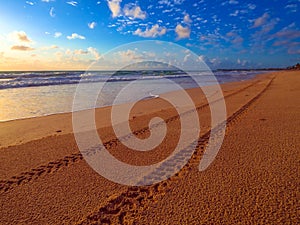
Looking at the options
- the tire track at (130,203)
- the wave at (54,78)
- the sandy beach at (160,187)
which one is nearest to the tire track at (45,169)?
the sandy beach at (160,187)

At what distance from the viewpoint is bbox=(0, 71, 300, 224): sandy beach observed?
285cm

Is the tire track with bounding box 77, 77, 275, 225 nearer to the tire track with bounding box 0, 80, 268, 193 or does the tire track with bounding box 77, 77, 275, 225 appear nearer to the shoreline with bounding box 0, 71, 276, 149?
the tire track with bounding box 0, 80, 268, 193

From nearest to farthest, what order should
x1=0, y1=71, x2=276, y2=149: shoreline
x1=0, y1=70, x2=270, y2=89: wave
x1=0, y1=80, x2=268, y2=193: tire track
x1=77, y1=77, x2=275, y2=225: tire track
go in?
1. x1=77, y1=77, x2=275, y2=225: tire track
2. x1=0, y1=80, x2=268, y2=193: tire track
3. x1=0, y1=71, x2=276, y2=149: shoreline
4. x1=0, y1=70, x2=270, y2=89: wave

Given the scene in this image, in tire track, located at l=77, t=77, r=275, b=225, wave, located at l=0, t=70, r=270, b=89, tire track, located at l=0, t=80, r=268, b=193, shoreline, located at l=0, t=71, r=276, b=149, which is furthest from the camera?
wave, located at l=0, t=70, r=270, b=89

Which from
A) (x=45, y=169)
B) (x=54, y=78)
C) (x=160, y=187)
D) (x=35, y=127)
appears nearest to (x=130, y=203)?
(x=160, y=187)

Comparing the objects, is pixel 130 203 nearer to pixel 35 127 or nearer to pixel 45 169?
pixel 45 169

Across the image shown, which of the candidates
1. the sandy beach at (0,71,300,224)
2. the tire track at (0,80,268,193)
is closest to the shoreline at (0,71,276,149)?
the sandy beach at (0,71,300,224)

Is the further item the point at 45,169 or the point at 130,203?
the point at 45,169

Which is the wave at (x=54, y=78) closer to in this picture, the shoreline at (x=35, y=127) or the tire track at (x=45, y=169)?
the shoreline at (x=35, y=127)

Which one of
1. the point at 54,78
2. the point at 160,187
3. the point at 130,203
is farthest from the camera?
the point at 54,78

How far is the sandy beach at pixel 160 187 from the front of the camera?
2850 millimetres

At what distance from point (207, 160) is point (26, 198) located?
346 cm

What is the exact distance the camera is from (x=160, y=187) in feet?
11.7

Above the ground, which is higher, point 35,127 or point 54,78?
point 54,78
